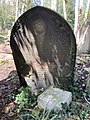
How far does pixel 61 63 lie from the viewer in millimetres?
4285

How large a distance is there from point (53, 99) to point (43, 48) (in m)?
1.12

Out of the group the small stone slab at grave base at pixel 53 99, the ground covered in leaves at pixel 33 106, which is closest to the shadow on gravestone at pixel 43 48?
the ground covered in leaves at pixel 33 106

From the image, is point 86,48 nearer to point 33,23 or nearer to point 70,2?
point 33,23

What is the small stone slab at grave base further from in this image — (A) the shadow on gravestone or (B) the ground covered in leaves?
(A) the shadow on gravestone

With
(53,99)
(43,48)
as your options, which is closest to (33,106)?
(53,99)

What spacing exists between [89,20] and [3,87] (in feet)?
18.9

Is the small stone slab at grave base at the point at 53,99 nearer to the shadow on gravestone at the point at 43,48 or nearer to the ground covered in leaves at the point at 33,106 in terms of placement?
the ground covered in leaves at the point at 33,106

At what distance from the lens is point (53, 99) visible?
3691 millimetres

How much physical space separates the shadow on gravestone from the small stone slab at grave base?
1.76ft

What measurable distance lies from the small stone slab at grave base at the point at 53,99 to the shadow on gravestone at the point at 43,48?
54 centimetres

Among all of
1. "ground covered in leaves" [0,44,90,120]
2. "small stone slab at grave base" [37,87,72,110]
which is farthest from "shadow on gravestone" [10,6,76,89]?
"small stone slab at grave base" [37,87,72,110]

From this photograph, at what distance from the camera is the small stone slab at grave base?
3.62m

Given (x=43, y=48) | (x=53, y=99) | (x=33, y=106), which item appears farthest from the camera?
(x=43, y=48)

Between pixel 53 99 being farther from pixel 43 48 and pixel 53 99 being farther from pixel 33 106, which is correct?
pixel 43 48
